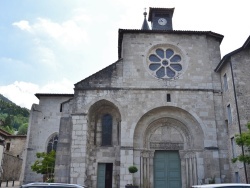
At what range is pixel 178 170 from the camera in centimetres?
1780

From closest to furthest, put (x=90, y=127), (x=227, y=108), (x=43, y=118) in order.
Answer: (x=227, y=108), (x=90, y=127), (x=43, y=118)

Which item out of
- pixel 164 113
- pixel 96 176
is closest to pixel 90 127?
pixel 96 176

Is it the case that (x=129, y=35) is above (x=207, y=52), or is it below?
above

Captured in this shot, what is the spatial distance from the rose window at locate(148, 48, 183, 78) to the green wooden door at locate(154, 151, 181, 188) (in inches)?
212

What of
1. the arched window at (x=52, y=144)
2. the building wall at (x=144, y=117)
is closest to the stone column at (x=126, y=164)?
the building wall at (x=144, y=117)

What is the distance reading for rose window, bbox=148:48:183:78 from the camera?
1914 cm

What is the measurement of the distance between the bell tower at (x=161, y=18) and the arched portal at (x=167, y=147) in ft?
27.4

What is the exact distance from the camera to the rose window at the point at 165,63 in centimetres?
1914

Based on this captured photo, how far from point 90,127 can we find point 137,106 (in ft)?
11.7

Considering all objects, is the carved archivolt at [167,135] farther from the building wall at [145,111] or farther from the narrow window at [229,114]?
the narrow window at [229,114]

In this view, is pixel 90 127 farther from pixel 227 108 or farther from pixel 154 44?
pixel 227 108

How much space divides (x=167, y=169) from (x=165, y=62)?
7.40 m

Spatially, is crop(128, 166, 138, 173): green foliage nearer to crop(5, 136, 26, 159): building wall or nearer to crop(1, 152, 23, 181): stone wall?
crop(1, 152, 23, 181): stone wall

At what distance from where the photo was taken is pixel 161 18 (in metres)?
23.5
